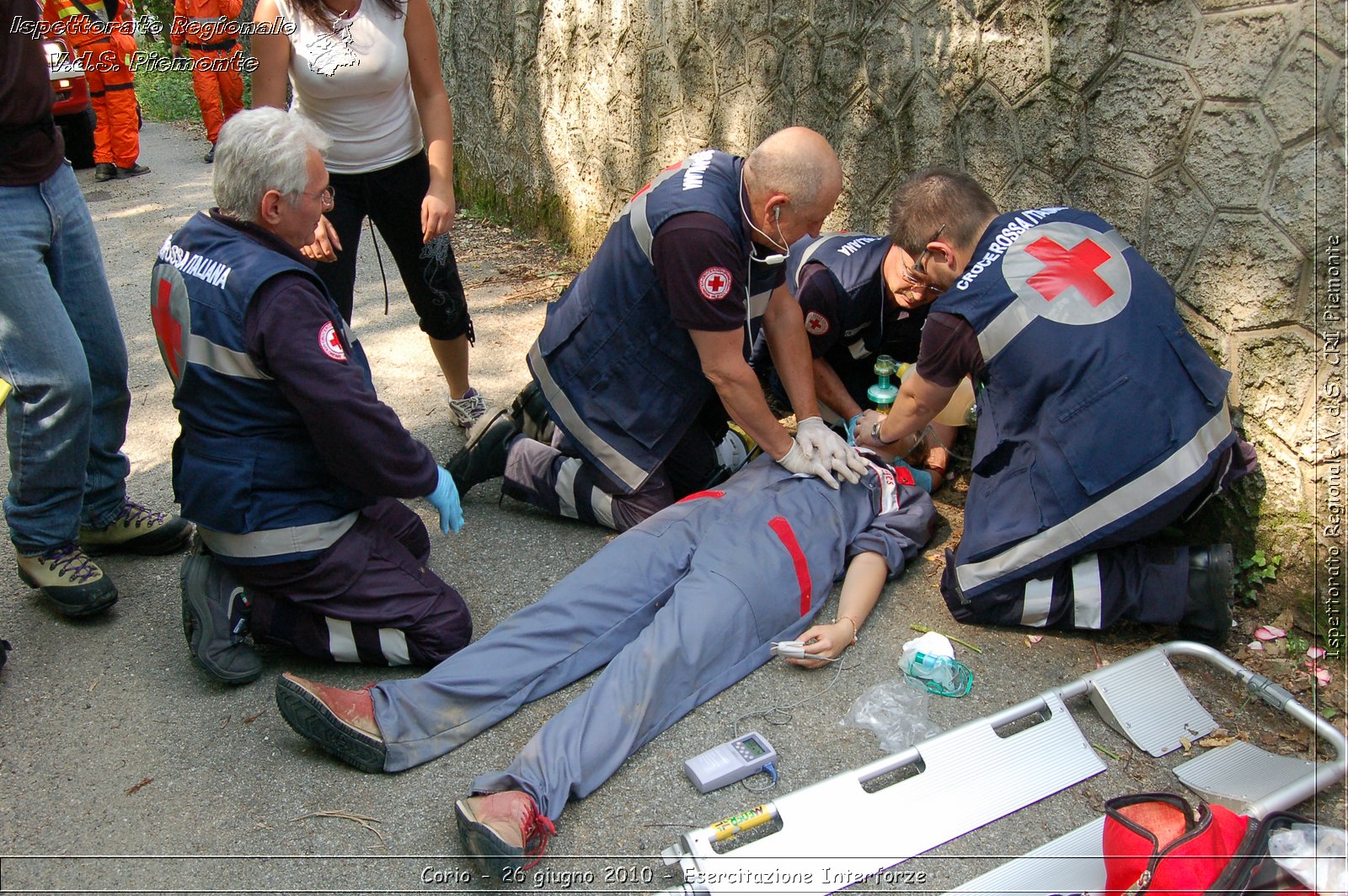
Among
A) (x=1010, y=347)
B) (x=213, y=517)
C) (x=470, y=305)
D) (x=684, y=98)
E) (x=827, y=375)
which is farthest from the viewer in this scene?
(x=470, y=305)

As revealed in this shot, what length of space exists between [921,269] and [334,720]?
205 cm

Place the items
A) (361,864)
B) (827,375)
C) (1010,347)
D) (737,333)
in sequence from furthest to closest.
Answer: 1. (827,375)
2. (737,333)
3. (1010,347)
4. (361,864)

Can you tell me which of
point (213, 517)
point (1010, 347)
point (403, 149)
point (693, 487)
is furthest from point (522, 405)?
point (1010, 347)

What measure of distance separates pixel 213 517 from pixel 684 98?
3256mm

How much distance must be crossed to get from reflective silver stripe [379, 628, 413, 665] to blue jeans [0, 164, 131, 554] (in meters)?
1.02

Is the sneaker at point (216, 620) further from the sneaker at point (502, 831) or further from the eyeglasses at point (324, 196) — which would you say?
the eyeglasses at point (324, 196)

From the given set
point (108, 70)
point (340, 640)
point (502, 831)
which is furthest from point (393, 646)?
point (108, 70)

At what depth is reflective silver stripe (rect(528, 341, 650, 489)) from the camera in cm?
323

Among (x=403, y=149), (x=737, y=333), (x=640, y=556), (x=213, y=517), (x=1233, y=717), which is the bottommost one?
(x=1233, y=717)

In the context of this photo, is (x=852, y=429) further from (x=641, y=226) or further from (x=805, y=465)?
(x=641, y=226)

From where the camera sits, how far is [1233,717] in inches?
98.5

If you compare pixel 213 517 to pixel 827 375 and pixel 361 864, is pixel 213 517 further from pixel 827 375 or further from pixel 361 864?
pixel 827 375

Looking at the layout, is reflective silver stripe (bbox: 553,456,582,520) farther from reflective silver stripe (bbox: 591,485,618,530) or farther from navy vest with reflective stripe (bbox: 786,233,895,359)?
navy vest with reflective stripe (bbox: 786,233,895,359)

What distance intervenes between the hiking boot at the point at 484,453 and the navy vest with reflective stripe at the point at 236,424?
0.85m
